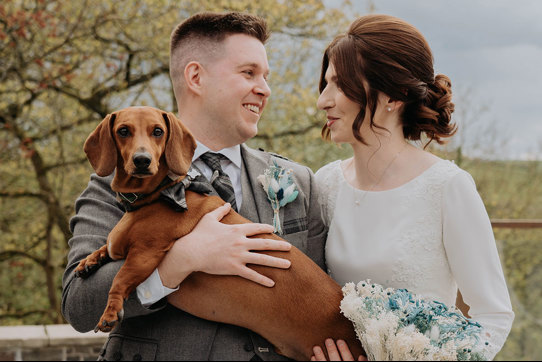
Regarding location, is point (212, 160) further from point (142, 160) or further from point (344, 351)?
point (344, 351)

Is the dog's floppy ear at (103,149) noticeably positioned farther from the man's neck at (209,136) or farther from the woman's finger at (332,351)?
the woman's finger at (332,351)

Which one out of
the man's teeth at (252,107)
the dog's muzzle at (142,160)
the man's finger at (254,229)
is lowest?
the man's finger at (254,229)

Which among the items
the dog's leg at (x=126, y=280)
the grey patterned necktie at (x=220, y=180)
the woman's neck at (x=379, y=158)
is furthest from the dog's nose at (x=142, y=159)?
the woman's neck at (x=379, y=158)

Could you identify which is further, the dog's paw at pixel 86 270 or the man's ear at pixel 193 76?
the man's ear at pixel 193 76

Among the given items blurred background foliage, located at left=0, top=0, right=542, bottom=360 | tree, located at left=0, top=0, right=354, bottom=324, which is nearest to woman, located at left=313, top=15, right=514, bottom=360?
blurred background foliage, located at left=0, top=0, right=542, bottom=360

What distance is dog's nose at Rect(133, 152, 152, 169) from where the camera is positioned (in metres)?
1.75

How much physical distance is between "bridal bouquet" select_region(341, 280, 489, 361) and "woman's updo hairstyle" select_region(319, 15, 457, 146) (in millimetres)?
857

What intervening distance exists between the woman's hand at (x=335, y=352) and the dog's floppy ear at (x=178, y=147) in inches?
32.0

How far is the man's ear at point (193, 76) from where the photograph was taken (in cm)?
265

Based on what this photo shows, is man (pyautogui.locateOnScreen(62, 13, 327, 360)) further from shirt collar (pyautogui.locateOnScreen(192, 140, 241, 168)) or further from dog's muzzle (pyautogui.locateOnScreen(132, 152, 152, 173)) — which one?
dog's muzzle (pyautogui.locateOnScreen(132, 152, 152, 173))

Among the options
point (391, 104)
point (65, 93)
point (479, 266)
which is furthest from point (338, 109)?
point (65, 93)

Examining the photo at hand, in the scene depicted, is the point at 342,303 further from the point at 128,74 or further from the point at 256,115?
the point at 128,74

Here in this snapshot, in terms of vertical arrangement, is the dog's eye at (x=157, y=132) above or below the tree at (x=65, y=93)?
above

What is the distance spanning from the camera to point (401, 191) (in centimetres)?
256
